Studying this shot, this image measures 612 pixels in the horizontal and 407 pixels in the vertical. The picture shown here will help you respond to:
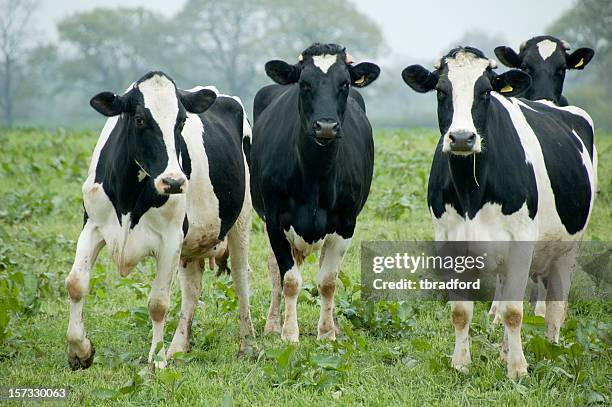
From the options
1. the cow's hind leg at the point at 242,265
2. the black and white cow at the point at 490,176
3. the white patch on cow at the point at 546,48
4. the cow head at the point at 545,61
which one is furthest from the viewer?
the white patch on cow at the point at 546,48

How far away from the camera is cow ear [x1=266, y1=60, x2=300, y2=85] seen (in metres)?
7.62

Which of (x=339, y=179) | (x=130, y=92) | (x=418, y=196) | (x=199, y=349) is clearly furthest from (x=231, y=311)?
(x=418, y=196)

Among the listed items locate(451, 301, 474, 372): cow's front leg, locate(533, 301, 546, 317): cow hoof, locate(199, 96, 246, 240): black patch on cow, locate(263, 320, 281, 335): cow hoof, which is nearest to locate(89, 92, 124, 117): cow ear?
locate(199, 96, 246, 240): black patch on cow

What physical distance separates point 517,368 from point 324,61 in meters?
2.82

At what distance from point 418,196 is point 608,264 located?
5748mm

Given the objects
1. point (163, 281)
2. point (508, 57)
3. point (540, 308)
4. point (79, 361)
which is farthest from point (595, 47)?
point (79, 361)

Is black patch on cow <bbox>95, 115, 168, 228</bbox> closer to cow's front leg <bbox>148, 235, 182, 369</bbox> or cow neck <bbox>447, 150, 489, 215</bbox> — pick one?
cow's front leg <bbox>148, 235, 182, 369</bbox>

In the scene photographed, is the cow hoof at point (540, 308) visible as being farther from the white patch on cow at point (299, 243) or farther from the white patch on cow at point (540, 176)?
Answer: the white patch on cow at point (299, 243)

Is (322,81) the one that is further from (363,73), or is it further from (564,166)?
(564,166)

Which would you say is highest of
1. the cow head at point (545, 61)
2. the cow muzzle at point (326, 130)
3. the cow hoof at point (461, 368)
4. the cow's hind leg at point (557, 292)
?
Answer: the cow head at point (545, 61)

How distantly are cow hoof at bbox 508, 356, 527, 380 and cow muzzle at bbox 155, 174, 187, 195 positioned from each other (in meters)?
2.53

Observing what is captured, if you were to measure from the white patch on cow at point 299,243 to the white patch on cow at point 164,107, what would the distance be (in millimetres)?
1572

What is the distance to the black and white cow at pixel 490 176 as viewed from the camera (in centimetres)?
639

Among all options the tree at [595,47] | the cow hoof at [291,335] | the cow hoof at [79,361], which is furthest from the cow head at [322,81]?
the tree at [595,47]
